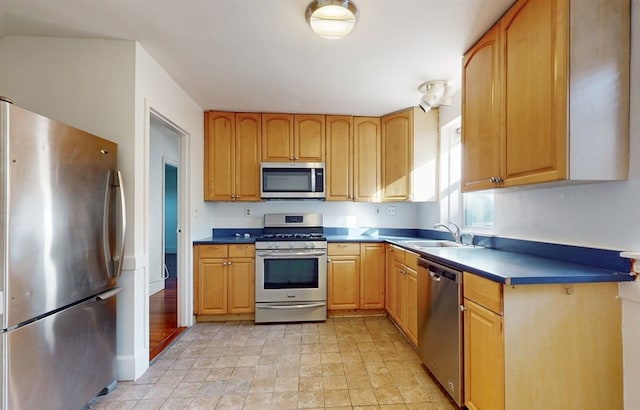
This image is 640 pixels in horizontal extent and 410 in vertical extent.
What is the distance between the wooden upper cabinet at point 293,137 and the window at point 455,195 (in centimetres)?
141

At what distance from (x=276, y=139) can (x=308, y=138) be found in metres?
0.39

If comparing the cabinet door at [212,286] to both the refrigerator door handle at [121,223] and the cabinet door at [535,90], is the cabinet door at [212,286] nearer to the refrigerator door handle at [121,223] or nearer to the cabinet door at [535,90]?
the refrigerator door handle at [121,223]

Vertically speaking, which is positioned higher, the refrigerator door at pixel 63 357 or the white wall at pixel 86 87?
the white wall at pixel 86 87

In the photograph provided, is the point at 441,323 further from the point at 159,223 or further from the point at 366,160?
the point at 159,223

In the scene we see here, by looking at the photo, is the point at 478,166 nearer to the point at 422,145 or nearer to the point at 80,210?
the point at 422,145

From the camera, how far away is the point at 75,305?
1604mm

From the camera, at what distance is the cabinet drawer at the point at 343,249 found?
323cm

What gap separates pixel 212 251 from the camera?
312 cm

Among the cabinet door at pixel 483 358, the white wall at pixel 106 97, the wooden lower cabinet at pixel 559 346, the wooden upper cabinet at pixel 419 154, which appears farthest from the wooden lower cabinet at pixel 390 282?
the white wall at pixel 106 97

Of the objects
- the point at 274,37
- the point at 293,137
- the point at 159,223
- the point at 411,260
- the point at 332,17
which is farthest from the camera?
the point at 159,223

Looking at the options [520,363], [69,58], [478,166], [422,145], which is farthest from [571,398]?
[69,58]

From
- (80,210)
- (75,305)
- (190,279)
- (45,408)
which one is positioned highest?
(80,210)

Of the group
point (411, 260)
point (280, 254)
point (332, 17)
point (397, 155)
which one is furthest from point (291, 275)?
point (332, 17)

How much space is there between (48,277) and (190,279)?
166 cm
